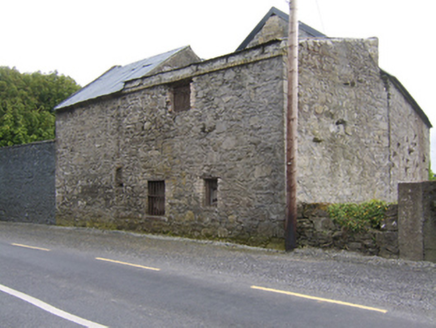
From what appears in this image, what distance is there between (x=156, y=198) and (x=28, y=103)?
24387 millimetres

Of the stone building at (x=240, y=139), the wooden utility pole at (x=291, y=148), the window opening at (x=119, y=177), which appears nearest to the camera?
the wooden utility pole at (x=291, y=148)

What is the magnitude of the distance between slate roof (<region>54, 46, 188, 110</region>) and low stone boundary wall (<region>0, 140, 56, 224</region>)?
2.67m

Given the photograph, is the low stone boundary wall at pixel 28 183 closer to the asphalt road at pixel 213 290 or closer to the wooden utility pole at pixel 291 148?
the asphalt road at pixel 213 290

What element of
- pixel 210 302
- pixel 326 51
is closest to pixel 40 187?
pixel 326 51

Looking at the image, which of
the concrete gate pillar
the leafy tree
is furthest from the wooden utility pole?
the leafy tree

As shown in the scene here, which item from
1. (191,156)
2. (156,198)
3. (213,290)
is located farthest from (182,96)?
(213,290)

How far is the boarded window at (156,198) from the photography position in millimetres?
13552

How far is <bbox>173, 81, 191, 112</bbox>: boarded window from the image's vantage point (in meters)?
12.9

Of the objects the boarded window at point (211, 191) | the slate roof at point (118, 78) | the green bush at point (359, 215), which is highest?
the slate roof at point (118, 78)

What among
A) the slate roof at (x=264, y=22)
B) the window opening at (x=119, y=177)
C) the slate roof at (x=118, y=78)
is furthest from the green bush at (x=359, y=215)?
the slate roof at (x=118, y=78)

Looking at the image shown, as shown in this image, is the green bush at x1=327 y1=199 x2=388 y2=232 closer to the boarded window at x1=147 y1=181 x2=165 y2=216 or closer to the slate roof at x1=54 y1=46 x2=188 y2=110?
the boarded window at x1=147 y1=181 x2=165 y2=216

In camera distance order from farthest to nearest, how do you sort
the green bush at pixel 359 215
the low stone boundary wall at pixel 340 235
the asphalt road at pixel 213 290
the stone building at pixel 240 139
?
the stone building at pixel 240 139 → the green bush at pixel 359 215 → the low stone boundary wall at pixel 340 235 → the asphalt road at pixel 213 290

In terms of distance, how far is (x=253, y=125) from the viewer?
35.7 feet

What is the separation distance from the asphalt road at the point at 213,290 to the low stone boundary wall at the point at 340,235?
39cm
